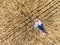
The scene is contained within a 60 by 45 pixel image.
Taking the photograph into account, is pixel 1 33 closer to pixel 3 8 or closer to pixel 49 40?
pixel 3 8

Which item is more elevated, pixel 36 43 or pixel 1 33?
pixel 1 33

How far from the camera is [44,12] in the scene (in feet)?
9.78

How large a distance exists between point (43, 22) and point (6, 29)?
2.06ft

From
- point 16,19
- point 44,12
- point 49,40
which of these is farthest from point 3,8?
point 49,40

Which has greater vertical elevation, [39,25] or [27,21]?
[27,21]

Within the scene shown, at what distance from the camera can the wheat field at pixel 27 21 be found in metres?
2.83

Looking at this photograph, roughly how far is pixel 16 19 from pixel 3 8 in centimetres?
33

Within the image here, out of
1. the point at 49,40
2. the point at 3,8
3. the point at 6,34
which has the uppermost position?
the point at 3,8

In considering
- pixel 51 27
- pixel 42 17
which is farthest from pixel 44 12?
pixel 51 27

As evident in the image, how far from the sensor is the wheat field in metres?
2.83

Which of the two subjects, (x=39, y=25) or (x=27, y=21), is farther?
(x=27, y=21)

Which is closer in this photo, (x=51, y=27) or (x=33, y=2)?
(x=51, y=27)

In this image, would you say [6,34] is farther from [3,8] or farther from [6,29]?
[3,8]

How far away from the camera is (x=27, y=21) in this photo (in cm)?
298
